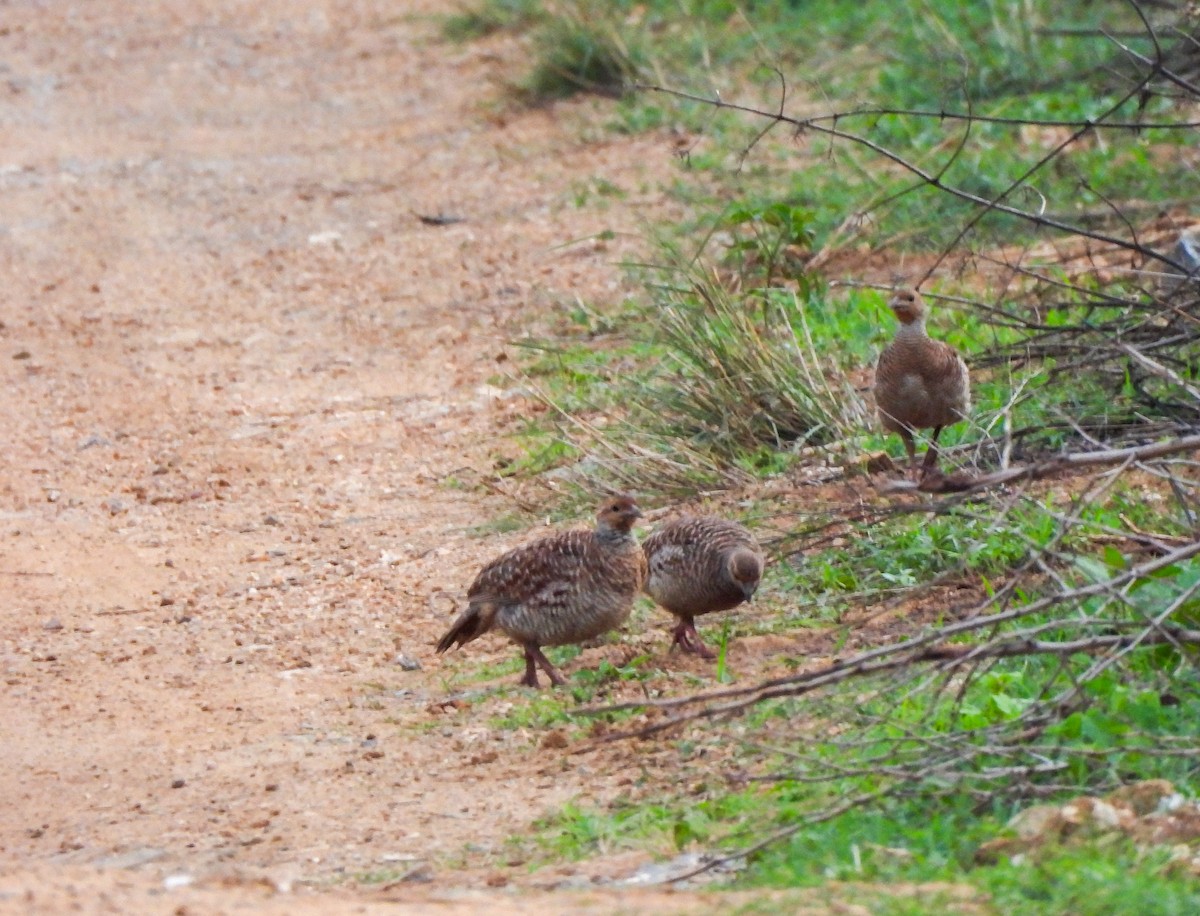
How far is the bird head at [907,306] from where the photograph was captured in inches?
272

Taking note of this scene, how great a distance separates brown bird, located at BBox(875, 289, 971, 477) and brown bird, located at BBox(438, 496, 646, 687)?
50.6 inches

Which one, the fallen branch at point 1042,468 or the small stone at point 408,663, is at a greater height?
the fallen branch at point 1042,468

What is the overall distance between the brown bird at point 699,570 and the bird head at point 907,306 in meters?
1.21

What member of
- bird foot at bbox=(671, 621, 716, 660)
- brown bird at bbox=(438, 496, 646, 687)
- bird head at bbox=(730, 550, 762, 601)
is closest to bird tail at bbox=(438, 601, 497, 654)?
brown bird at bbox=(438, 496, 646, 687)

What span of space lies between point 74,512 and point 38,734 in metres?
2.39

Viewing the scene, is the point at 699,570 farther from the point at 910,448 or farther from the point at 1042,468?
the point at 1042,468

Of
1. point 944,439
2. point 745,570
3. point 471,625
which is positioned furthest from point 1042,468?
point 944,439

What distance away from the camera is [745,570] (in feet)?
19.2

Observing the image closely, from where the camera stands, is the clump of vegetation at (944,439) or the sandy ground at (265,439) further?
the sandy ground at (265,439)

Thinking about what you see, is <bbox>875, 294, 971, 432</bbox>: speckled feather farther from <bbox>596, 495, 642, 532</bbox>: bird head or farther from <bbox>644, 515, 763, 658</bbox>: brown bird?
<bbox>596, 495, 642, 532</bbox>: bird head

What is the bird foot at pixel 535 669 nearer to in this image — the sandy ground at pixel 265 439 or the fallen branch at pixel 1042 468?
the sandy ground at pixel 265 439

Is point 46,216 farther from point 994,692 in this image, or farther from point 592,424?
point 994,692

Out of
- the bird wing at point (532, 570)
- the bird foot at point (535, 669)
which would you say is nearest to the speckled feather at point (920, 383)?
the bird wing at point (532, 570)

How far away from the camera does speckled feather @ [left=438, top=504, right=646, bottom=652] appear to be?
583 centimetres
